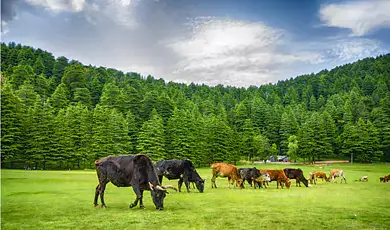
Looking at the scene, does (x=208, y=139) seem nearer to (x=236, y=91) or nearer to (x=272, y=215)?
(x=272, y=215)

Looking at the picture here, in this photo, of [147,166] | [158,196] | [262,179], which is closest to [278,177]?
[262,179]

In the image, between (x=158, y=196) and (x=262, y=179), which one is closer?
(x=158, y=196)

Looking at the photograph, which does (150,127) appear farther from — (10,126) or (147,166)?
(147,166)

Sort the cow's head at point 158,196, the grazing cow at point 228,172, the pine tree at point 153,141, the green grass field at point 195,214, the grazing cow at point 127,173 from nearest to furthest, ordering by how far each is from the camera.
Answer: the green grass field at point 195,214, the cow's head at point 158,196, the grazing cow at point 127,173, the grazing cow at point 228,172, the pine tree at point 153,141

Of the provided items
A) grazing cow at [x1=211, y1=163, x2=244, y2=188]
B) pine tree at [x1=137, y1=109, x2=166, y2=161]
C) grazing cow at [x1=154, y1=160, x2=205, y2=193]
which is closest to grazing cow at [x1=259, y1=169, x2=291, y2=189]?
grazing cow at [x1=211, y1=163, x2=244, y2=188]

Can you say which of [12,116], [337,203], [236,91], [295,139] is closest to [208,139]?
[295,139]

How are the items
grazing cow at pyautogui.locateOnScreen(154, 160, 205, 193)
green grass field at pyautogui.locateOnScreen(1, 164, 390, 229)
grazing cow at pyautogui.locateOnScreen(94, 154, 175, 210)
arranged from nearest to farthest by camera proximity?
green grass field at pyautogui.locateOnScreen(1, 164, 390, 229) < grazing cow at pyautogui.locateOnScreen(94, 154, 175, 210) < grazing cow at pyautogui.locateOnScreen(154, 160, 205, 193)

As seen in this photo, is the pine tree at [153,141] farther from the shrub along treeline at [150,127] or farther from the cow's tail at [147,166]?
the cow's tail at [147,166]

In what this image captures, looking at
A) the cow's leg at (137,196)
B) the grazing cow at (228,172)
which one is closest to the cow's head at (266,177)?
the grazing cow at (228,172)

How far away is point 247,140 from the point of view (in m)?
84.1

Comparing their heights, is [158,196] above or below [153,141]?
below

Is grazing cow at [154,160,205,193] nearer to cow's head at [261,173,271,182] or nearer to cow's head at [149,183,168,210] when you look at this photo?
cow's head at [261,173,271,182]

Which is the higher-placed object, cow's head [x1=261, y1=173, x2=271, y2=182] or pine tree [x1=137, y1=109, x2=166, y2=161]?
pine tree [x1=137, y1=109, x2=166, y2=161]

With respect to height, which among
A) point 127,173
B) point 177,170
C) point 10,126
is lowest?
point 177,170
